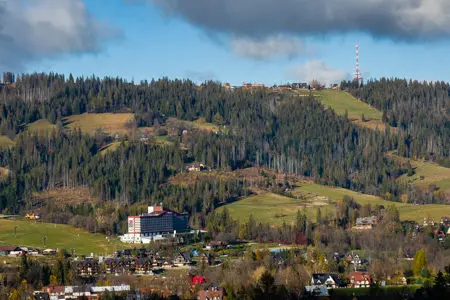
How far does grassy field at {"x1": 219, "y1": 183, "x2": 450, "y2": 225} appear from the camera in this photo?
161 metres

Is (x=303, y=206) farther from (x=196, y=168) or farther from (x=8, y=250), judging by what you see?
(x=8, y=250)

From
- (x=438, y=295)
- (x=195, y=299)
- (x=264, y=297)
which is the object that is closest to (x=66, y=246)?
(x=195, y=299)

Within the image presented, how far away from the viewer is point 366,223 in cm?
15438

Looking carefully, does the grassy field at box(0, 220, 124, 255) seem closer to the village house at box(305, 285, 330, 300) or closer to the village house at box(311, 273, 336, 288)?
the village house at box(311, 273, 336, 288)

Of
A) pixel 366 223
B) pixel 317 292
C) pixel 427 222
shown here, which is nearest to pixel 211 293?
pixel 317 292

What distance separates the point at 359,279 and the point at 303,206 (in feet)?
195

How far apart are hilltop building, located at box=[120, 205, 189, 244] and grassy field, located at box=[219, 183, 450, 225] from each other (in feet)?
30.4

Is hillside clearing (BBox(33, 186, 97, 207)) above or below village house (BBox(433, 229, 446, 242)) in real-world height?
above

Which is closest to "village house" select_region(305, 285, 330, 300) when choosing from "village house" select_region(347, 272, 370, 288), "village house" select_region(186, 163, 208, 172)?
"village house" select_region(347, 272, 370, 288)

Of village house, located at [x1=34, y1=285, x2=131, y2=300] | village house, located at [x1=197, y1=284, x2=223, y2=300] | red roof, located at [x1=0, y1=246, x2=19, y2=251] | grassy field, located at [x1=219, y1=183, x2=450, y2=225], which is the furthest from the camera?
Result: grassy field, located at [x1=219, y1=183, x2=450, y2=225]

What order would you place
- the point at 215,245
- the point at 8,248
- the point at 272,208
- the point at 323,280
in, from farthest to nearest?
the point at 272,208 → the point at 215,245 → the point at 8,248 → the point at 323,280

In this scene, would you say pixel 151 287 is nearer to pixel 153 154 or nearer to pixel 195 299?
pixel 195 299

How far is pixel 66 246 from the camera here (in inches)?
5517

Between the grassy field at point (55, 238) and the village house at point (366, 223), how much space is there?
35863 mm
